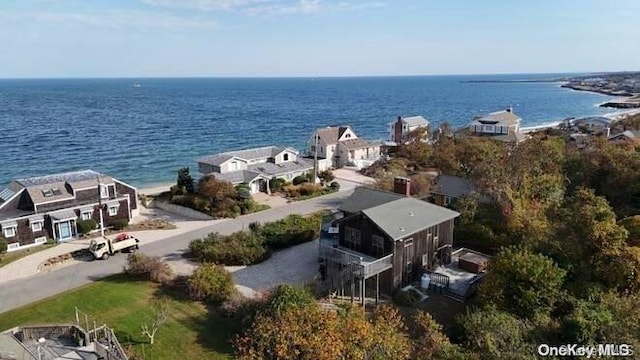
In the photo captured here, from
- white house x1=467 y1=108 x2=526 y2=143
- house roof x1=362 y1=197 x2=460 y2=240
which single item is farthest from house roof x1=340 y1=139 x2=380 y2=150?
house roof x1=362 y1=197 x2=460 y2=240

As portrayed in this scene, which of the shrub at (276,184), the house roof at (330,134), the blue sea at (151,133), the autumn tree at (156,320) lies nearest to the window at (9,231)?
the autumn tree at (156,320)

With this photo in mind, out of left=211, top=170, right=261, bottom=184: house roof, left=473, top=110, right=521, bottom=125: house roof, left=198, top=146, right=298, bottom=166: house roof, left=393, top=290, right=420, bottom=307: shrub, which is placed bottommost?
left=393, top=290, right=420, bottom=307: shrub

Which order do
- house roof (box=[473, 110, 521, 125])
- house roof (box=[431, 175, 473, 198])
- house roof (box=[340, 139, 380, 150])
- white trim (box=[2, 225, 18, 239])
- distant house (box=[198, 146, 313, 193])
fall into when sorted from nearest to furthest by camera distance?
white trim (box=[2, 225, 18, 239]), house roof (box=[431, 175, 473, 198]), distant house (box=[198, 146, 313, 193]), house roof (box=[340, 139, 380, 150]), house roof (box=[473, 110, 521, 125])

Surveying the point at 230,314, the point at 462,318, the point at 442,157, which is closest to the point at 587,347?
the point at 462,318

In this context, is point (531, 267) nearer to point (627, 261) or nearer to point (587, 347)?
point (627, 261)

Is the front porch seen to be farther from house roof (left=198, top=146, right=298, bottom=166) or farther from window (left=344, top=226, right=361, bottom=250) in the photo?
house roof (left=198, top=146, right=298, bottom=166)

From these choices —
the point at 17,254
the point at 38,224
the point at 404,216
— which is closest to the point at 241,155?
the point at 38,224

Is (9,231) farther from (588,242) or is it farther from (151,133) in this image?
(151,133)
